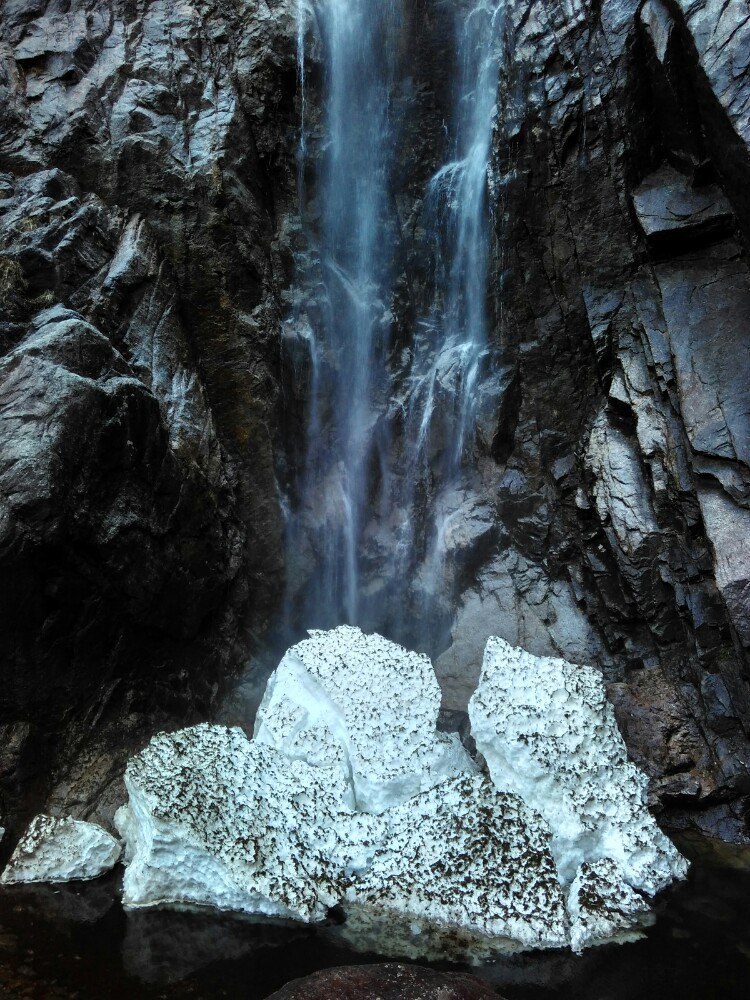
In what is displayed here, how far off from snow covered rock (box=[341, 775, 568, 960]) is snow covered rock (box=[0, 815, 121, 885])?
2565mm

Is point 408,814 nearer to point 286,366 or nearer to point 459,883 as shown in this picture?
point 459,883

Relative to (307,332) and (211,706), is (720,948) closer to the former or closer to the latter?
(211,706)

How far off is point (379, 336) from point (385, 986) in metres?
9.88

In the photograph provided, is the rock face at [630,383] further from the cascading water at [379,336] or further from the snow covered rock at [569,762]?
the snow covered rock at [569,762]

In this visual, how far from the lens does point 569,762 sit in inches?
299

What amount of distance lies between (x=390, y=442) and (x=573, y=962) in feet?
26.6

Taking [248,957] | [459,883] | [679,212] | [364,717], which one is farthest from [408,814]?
[679,212]

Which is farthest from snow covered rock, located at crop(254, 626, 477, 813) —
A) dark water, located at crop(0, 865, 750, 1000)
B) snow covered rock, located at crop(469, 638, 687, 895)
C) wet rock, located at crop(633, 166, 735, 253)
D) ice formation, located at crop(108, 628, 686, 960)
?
wet rock, located at crop(633, 166, 735, 253)

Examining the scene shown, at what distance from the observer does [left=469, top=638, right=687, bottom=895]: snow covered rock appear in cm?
711

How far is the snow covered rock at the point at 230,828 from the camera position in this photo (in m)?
6.73

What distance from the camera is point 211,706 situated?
32.4 feet

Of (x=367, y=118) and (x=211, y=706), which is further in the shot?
(x=367, y=118)

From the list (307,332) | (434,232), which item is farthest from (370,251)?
(307,332)

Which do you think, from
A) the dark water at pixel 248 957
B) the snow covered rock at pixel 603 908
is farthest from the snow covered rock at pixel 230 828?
the snow covered rock at pixel 603 908
